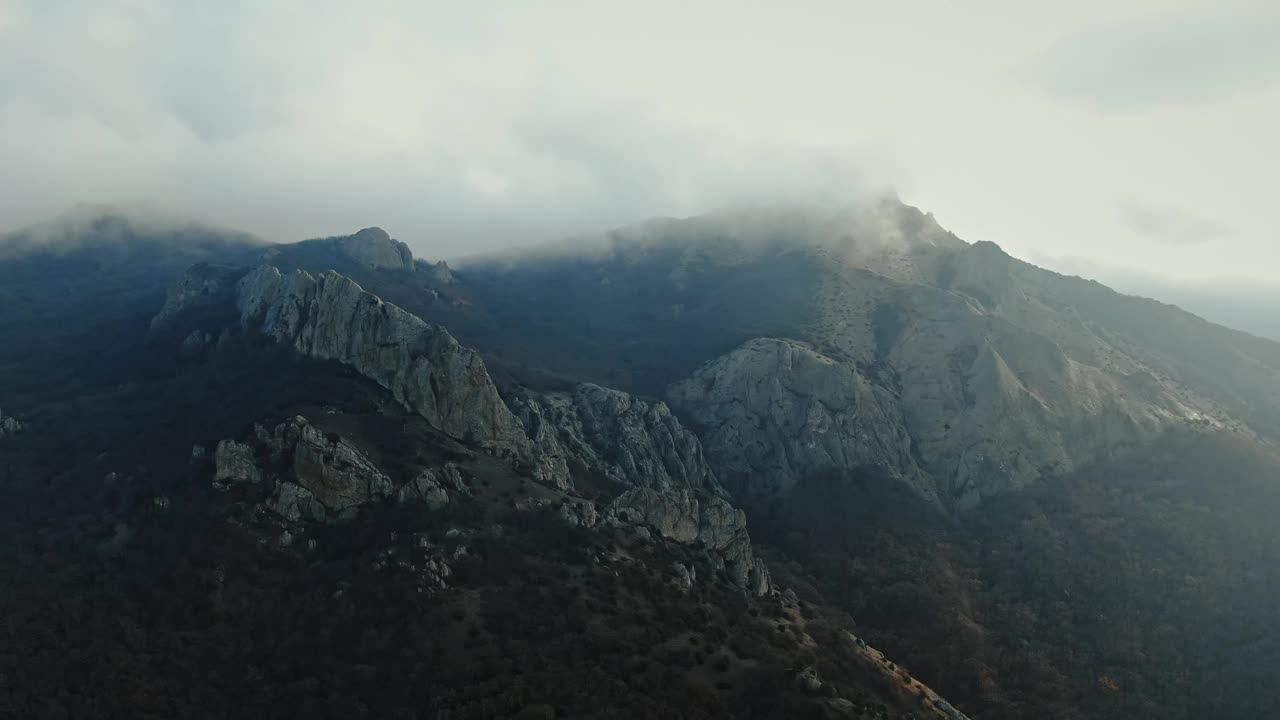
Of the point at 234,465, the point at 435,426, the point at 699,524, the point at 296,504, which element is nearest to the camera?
the point at 296,504

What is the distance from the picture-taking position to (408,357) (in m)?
157

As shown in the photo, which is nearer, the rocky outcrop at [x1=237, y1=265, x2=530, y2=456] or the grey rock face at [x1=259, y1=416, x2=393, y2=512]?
the grey rock face at [x1=259, y1=416, x2=393, y2=512]

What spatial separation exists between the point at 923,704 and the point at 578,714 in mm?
55591

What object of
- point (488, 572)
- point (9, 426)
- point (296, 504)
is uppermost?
point (296, 504)

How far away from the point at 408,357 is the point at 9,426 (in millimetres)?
90787

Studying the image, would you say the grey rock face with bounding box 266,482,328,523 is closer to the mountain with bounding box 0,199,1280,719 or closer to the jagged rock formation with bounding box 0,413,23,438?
the mountain with bounding box 0,199,1280,719

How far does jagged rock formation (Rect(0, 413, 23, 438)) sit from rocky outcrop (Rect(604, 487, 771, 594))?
132801 mm

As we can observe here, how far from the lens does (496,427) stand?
15262 centimetres

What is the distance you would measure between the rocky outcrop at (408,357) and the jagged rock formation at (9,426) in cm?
5626

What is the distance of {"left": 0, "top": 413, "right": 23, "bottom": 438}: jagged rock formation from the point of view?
534ft

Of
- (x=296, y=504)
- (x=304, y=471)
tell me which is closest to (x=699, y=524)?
(x=304, y=471)

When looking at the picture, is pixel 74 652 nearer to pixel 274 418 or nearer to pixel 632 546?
pixel 274 418

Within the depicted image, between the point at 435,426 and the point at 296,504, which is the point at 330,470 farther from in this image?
the point at 435,426

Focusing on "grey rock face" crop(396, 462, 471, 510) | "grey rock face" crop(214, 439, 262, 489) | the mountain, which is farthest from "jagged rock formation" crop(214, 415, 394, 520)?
"grey rock face" crop(396, 462, 471, 510)
